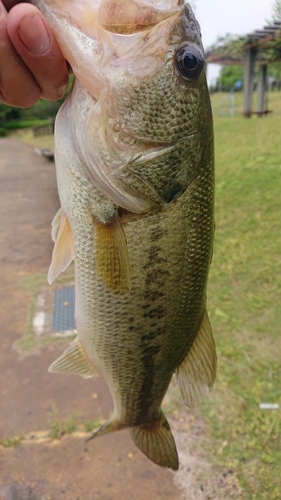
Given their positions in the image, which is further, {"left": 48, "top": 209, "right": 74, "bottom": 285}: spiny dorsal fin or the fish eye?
{"left": 48, "top": 209, "right": 74, "bottom": 285}: spiny dorsal fin

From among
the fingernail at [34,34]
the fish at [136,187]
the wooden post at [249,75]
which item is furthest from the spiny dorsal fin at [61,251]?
the wooden post at [249,75]

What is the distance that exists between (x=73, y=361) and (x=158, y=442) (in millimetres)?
553

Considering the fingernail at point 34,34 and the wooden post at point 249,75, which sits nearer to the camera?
the fingernail at point 34,34

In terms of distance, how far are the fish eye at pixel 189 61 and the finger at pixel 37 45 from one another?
0.37m

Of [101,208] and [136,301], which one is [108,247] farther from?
[136,301]

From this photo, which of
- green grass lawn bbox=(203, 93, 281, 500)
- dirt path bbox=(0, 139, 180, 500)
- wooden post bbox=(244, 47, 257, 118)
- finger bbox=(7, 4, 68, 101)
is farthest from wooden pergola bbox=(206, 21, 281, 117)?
finger bbox=(7, 4, 68, 101)

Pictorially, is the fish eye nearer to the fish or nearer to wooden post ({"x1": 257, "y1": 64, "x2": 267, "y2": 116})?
the fish

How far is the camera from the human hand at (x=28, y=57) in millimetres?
1236

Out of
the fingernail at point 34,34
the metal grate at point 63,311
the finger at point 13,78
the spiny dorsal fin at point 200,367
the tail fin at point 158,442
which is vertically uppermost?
the fingernail at point 34,34

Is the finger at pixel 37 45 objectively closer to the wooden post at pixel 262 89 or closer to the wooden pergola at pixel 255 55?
the wooden pergola at pixel 255 55

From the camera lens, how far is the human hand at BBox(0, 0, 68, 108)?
1236mm

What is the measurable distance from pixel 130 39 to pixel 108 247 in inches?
25.4

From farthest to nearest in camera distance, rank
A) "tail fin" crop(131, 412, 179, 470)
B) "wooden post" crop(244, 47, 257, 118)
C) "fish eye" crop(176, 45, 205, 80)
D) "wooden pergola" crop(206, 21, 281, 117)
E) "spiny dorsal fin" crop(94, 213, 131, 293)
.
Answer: "wooden post" crop(244, 47, 257, 118) < "wooden pergola" crop(206, 21, 281, 117) < "tail fin" crop(131, 412, 179, 470) < "spiny dorsal fin" crop(94, 213, 131, 293) < "fish eye" crop(176, 45, 205, 80)

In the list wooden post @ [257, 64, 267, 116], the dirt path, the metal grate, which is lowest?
wooden post @ [257, 64, 267, 116]
